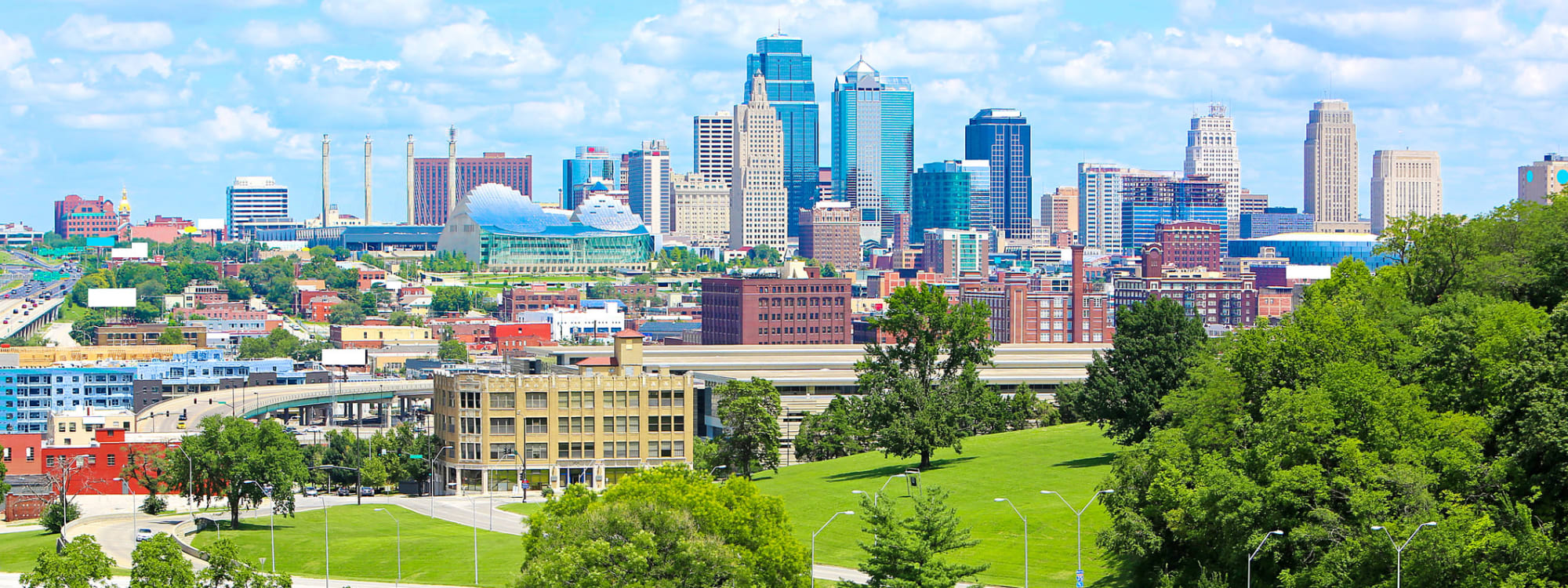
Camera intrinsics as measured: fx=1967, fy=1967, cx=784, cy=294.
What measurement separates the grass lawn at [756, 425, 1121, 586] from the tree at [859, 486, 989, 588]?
943 cm

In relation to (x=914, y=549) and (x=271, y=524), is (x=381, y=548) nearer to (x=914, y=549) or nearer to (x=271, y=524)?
(x=271, y=524)

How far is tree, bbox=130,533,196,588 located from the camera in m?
66.8

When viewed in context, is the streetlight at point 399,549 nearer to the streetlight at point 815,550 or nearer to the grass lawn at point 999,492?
the grass lawn at point 999,492

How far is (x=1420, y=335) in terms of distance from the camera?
81938mm

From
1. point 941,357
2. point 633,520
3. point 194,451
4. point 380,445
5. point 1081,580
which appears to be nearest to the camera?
point 633,520

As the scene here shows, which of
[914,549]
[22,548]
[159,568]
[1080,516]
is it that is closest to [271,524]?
[22,548]

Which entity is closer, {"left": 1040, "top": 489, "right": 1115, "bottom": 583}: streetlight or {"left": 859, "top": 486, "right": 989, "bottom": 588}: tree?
{"left": 859, "top": 486, "right": 989, "bottom": 588}: tree

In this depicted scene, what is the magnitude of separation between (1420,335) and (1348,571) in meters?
15.8

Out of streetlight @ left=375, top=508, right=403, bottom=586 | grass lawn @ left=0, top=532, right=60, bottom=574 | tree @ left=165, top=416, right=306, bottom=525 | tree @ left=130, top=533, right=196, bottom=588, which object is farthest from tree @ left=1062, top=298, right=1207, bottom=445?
grass lawn @ left=0, top=532, right=60, bottom=574

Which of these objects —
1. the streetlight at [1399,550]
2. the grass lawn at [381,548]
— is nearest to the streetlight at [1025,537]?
the streetlight at [1399,550]

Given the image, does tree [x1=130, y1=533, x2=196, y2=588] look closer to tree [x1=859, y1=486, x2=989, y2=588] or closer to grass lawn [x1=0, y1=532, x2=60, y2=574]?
tree [x1=859, y1=486, x2=989, y2=588]

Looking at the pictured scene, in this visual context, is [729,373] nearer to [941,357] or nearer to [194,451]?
[941,357]

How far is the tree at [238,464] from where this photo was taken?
10919 cm

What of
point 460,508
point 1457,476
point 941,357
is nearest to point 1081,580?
point 1457,476
